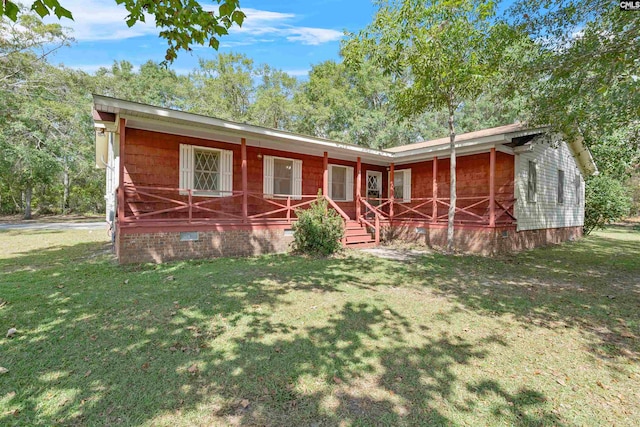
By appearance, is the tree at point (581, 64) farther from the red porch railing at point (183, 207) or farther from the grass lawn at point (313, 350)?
the red porch railing at point (183, 207)

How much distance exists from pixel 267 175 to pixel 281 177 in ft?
2.13

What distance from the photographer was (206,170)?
9016mm

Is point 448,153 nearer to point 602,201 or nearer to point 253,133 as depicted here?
point 253,133

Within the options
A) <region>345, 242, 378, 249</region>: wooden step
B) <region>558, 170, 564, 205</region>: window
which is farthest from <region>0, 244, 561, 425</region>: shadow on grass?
<region>558, 170, 564, 205</region>: window

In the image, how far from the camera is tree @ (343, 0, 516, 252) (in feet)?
25.6

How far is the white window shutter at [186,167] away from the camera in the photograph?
8469 mm

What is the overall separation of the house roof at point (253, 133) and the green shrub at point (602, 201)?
30.0 feet

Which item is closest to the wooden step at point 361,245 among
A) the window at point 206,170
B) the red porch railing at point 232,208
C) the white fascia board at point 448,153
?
the red porch railing at point 232,208

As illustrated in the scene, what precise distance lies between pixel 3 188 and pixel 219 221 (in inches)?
1162

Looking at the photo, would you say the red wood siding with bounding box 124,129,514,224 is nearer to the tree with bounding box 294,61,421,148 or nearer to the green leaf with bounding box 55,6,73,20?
the green leaf with bounding box 55,6,73,20

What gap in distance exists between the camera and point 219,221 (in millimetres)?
7984

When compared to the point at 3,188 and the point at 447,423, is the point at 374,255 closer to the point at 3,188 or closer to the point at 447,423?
the point at 447,423

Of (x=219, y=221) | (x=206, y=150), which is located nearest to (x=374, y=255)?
(x=219, y=221)

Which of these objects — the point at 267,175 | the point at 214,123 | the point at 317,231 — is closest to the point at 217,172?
the point at 267,175
